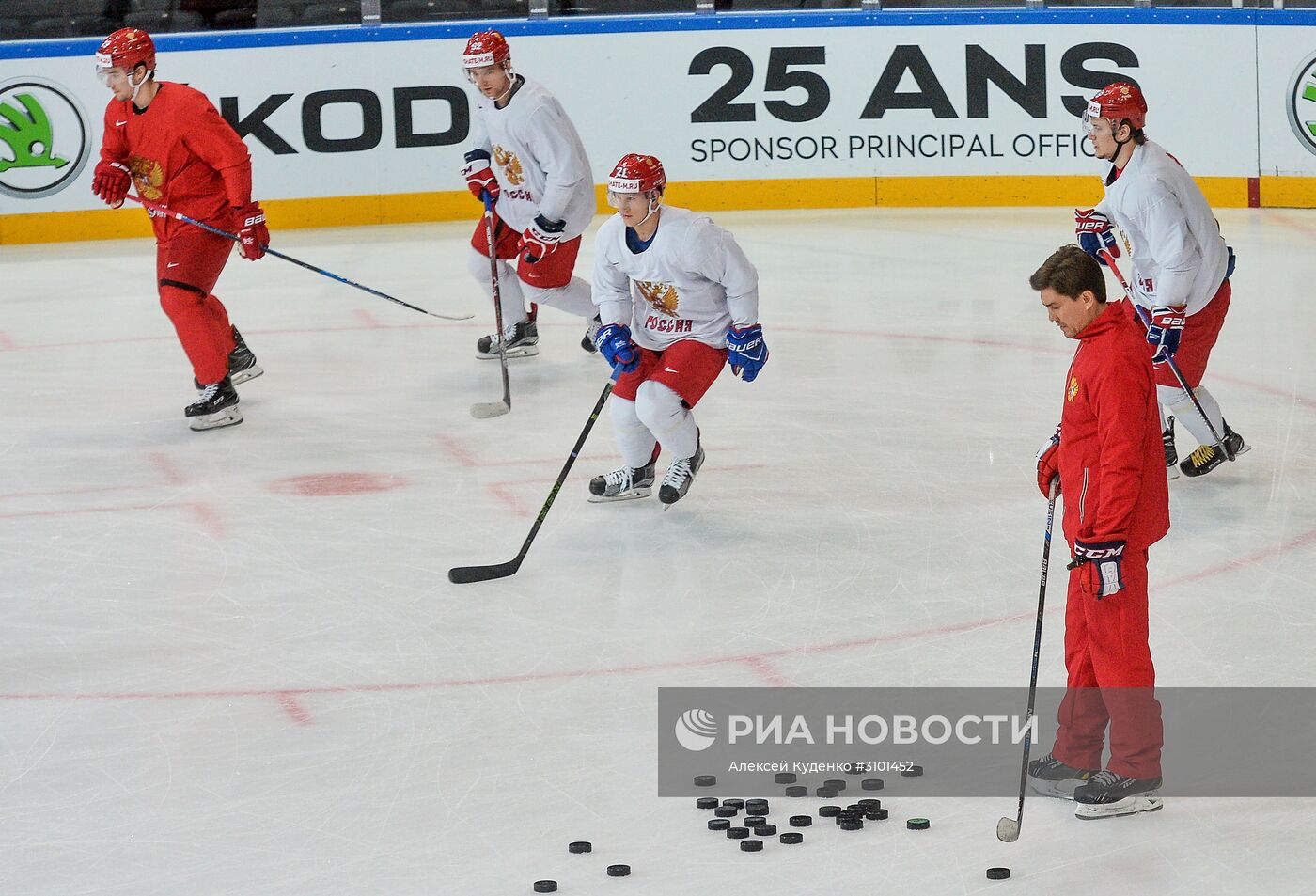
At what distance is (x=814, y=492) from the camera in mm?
5418

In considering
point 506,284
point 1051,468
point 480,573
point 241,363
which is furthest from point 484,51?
point 1051,468

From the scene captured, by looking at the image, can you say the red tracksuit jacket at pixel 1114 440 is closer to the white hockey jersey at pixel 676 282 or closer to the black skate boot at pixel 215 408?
the white hockey jersey at pixel 676 282

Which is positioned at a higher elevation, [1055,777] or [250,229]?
[250,229]

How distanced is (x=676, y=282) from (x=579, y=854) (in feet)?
7.74

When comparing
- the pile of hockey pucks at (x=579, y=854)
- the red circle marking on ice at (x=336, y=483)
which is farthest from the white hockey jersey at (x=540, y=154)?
the pile of hockey pucks at (x=579, y=854)

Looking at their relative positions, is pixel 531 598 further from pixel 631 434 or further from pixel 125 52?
pixel 125 52

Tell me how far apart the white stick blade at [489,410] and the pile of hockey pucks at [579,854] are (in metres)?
3.49

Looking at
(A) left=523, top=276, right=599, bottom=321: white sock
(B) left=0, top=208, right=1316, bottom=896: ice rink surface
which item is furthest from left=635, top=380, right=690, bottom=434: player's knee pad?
(A) left=523, top=276, right=599, bottom=321: white sock

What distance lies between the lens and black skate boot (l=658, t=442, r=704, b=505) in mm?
5270

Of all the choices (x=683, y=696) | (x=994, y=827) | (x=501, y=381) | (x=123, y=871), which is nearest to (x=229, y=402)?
(x=501, y=381)

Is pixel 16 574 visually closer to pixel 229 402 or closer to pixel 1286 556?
pixel 229 402

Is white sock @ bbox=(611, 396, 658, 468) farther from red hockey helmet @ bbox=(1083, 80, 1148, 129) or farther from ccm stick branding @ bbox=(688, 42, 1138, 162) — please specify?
ccm stick branding @ bbox=(688, 42, 1138, 162)

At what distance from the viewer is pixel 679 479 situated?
5.32 m

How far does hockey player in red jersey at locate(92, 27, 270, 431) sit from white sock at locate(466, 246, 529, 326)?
1.12 m
